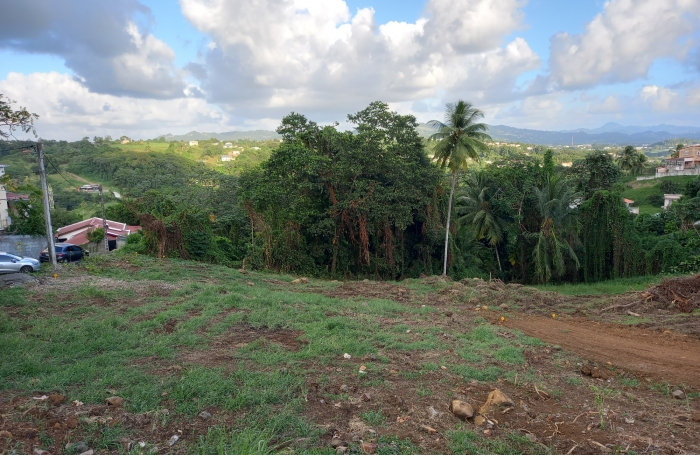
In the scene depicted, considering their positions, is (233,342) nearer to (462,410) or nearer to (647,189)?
(462,410)

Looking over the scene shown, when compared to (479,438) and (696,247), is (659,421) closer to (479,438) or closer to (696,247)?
(479,438)

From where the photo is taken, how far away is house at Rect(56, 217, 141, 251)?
30.0m

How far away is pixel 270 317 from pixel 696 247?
79.6ft

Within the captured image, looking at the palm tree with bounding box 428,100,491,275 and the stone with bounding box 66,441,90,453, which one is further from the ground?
the palm tree with bounding box 428,100,491,275

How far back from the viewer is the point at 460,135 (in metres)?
20.2

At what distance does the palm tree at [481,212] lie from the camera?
998 inches

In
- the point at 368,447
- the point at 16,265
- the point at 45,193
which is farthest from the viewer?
the point at 16,265

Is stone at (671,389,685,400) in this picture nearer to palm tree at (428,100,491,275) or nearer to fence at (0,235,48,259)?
palm tree at (428,100,491,275)

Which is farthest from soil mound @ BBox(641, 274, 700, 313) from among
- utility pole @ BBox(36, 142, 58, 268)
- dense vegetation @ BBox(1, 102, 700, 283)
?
utility pole @ BBox(36, 142, 58, 268)

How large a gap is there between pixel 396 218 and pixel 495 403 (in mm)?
14380

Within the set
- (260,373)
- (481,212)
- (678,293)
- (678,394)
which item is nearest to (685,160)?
(481,212)

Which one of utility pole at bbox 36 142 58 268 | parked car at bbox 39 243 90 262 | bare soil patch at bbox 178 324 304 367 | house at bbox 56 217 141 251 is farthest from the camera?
house at bbox 56 217 141 251

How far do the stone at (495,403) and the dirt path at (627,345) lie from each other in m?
3.25

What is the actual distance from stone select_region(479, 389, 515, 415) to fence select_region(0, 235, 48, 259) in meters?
25.3
